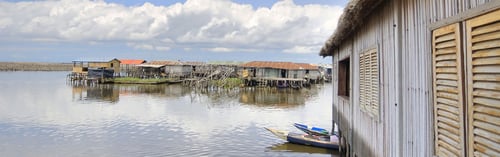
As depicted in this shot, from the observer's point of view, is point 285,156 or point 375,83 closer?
point 375,83

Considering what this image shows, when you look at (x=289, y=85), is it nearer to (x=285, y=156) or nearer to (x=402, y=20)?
(x=285, y=156)

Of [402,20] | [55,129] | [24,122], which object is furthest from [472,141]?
[24,122]

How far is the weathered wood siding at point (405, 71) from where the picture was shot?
331cm

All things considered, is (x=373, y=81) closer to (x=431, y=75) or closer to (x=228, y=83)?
(x=431, y=75)

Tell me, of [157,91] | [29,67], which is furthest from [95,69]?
[29,67]

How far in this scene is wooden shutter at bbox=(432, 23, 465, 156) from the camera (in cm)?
281

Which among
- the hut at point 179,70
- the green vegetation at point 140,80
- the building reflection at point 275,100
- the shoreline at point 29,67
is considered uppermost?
the shoreline at point 29,67

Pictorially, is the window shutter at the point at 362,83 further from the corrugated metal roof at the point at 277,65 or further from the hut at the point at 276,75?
the corrugated metal roof at the point at 277,65

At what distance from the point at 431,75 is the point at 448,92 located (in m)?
0.34

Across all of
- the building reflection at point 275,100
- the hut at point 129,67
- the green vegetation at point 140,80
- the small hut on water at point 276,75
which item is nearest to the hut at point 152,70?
the hut at point 129,67

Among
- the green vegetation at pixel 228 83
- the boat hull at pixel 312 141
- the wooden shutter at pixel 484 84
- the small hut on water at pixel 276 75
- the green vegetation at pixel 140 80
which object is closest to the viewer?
the wooden shutter at pixel 484 84

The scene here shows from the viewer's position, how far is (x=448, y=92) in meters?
2.98

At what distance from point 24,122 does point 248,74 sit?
1404 inches

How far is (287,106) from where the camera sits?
27.9m
